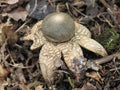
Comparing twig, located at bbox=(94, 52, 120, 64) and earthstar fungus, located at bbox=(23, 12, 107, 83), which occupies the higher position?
earthstar fungus, located at bbox=(23, 12, 107, 83)

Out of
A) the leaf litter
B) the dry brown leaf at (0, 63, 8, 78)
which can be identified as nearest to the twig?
the leaf litter

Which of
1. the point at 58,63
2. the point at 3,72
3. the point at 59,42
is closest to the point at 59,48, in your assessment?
the point at 59,42

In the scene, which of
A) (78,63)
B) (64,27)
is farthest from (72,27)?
(78,63)

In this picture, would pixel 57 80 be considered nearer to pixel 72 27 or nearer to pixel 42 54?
pixel 42 54

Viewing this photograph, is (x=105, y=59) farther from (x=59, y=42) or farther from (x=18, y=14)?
(x=18, y=14)

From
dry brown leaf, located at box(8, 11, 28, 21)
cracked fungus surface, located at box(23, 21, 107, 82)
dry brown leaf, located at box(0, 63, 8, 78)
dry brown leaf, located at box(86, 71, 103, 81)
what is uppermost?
dry brown leaf, located at box(8, 11, 28, 21)

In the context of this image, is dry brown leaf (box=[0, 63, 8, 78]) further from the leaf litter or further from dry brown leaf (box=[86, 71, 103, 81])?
dry brown leaf (box=[86, 71, 103, 81])

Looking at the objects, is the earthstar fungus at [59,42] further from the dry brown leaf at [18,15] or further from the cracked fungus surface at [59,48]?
the dry brown leaf at [18,15]

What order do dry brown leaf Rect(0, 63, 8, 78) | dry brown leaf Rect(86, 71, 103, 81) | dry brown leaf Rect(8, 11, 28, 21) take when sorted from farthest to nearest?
dry brown leaf Rect(8, 11, 28, 21) → dry brown leaf Rect(0, 63, 8, 78) → dry brown leaf Rect(86, 71, 103, 81)

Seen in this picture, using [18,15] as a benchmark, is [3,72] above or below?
below
